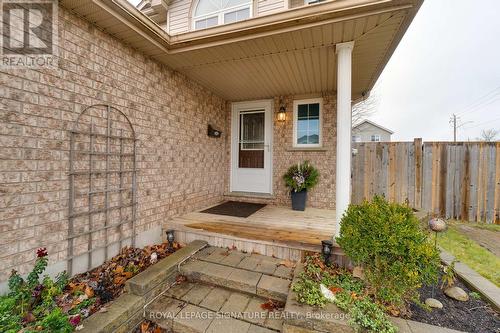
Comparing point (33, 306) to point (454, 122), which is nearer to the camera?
point (33, 306)

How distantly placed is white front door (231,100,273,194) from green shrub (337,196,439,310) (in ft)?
10.7

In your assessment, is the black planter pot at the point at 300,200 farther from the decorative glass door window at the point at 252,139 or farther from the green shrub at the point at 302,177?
the decorative glass door window at the point at 252,139

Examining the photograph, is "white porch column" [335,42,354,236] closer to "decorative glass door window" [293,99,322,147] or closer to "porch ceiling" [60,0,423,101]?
"porch ceiling" [60,0,423,101]

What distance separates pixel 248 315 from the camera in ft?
6.44

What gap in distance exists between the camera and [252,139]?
216 inches

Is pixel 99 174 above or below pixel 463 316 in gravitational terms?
above

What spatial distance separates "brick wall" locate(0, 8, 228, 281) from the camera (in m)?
1.92

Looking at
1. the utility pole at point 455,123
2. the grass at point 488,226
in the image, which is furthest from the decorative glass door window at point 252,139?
the utility pole at point 455,123

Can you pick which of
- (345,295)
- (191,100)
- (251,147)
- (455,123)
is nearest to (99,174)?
(191,100)

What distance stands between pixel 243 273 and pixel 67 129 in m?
2.50

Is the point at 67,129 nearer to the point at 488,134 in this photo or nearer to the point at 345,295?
the point at 345,295

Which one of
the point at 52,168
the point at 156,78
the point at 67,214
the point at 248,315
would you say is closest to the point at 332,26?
the point at 156,78

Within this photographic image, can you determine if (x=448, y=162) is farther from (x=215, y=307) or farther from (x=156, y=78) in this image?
(x=156, y=78)

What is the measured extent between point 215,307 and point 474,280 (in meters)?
2.84
